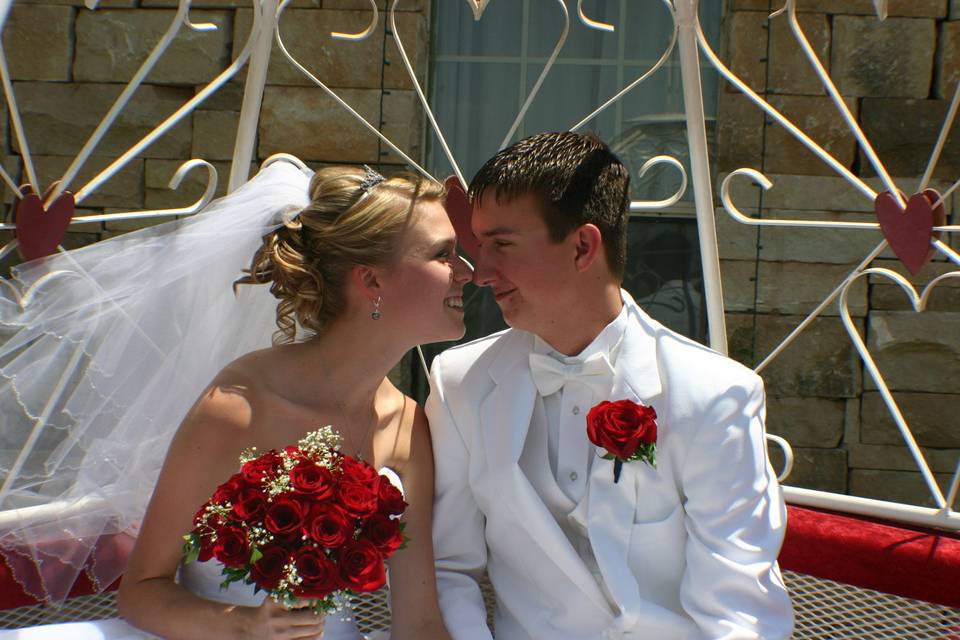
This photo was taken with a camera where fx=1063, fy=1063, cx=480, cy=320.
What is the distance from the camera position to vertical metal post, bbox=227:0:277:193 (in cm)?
319

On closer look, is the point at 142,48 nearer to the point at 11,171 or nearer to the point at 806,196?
the point at 11,171

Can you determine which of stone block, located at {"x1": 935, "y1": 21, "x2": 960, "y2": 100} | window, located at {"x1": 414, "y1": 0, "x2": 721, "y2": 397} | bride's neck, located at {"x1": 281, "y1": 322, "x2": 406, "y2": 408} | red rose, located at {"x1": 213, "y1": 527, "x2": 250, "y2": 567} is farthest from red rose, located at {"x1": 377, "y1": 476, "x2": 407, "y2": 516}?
stone block, located at {"x1": 935, "y1": 21, "x2": 960, "y2": 100}

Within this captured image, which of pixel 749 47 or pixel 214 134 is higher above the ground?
pixel 749 47

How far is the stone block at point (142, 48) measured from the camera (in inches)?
199

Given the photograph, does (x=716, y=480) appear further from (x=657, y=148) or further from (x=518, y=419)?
(x=657, y=148)

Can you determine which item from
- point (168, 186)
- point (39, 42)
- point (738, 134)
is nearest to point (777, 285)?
point (738, 134)

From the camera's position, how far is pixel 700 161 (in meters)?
3.08

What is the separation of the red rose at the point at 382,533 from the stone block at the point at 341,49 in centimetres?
345

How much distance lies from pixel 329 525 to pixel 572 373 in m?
0.79

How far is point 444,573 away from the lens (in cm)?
252

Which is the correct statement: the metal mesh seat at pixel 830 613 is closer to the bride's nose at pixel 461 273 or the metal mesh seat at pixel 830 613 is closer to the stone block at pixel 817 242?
the bride's nose at pixel 461 273

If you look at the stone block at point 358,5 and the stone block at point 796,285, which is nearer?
the stone block at point 796,285

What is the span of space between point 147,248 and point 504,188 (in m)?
0.95

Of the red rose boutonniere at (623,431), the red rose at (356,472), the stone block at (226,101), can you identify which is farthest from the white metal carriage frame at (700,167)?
the stone block at (226,101)
